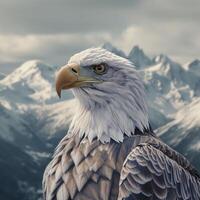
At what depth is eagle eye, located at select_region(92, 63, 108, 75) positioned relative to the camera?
10.5 meters

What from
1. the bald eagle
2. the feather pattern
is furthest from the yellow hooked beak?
the feather pattern

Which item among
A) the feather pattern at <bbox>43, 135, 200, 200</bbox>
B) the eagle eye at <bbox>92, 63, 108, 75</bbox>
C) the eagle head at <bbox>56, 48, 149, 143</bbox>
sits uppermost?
the eagle eye at <bbox>92, 63, 108, 75</bbox>

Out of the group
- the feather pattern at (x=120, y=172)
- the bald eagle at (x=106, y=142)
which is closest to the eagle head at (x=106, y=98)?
the bald eagle at (x=106, y=142)

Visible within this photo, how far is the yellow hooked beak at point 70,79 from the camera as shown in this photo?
10.1m

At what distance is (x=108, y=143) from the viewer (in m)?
10.4

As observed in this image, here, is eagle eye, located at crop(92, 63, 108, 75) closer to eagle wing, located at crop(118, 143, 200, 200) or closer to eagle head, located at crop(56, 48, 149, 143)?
eagle head, located at crop(56, 48, 149, 143)

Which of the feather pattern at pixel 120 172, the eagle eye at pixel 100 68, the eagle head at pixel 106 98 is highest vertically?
the eagle eye at pixel 100 68

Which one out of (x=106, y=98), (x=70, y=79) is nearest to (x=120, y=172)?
(x=106, y=98)

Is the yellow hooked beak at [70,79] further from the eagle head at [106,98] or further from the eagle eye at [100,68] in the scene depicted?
the eagle eye at [100,68]

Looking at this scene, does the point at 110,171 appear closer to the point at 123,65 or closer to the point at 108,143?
the point at 108,143

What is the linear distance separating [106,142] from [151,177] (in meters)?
1.05

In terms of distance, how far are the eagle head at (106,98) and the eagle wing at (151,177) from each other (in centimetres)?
54

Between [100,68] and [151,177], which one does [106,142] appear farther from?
[100,68]

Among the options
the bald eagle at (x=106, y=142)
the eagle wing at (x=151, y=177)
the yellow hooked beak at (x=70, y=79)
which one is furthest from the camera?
the yellow hooked beak at (x=70, y=79)
